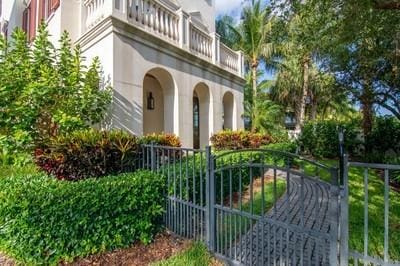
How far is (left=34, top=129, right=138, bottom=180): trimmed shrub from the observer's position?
519 centimetres

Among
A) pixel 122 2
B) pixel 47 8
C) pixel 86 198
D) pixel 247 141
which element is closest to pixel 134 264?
pixel 86 198

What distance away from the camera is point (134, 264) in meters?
4.21

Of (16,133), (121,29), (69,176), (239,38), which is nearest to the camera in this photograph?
(69,176)

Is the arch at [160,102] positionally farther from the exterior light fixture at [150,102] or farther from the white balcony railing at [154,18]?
the white balcony railing at [154,18]

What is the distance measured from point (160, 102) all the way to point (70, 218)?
7.73 metres

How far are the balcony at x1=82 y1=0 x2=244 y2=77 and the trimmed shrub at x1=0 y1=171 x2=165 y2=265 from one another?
175 inches

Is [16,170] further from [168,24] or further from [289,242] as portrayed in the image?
[289,242]

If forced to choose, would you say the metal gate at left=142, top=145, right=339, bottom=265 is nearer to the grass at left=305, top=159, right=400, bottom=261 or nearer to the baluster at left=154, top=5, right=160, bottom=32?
the grass at left=305, top=159, right=400, bottom=261

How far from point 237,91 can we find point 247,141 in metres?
3.80

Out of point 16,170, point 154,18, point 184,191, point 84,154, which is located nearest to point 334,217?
point 184,191

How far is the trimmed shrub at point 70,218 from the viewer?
4.04m

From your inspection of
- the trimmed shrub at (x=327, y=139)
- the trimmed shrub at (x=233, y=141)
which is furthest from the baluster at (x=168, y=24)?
the trimmed shrub at (x=327, y=139)

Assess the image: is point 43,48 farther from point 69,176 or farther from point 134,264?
point 134,264

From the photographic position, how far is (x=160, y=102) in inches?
451
